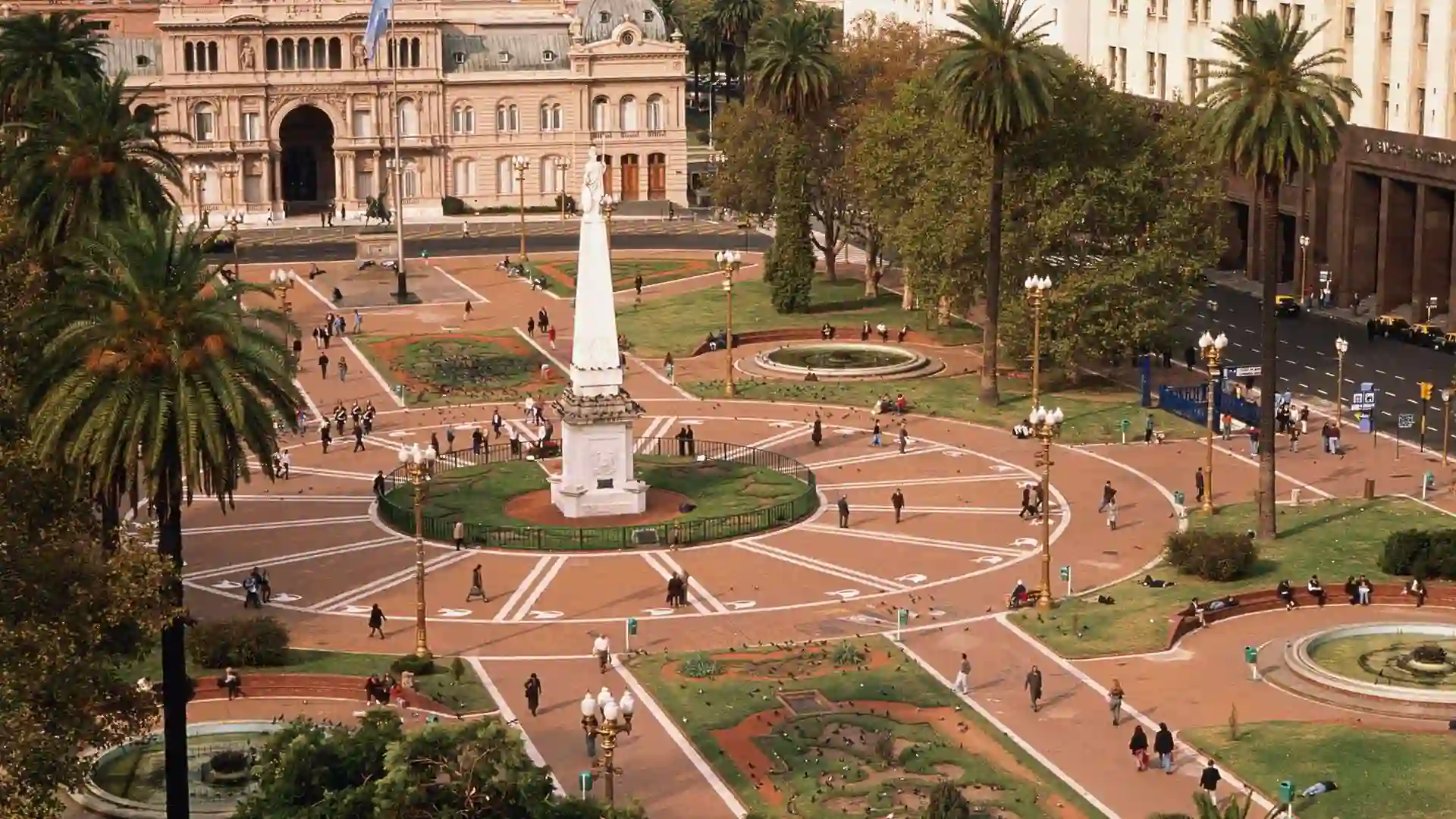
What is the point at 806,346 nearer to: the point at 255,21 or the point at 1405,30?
the point at 1405,30

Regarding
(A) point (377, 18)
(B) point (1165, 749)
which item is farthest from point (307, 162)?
(B) point (1165, 749)

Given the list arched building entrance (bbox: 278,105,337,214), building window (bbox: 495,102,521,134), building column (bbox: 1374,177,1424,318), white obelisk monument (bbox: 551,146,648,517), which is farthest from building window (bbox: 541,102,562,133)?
white obelisk monument (bbox: 551,146,648,517)

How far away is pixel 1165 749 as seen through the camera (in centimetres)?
5672

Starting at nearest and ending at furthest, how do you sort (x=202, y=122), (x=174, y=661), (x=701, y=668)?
1. (x=174, y=661)
2. (x=701, y=668)
3. (x=202, y=122)

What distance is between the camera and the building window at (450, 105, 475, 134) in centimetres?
15862

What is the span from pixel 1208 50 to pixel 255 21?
60.5 meters

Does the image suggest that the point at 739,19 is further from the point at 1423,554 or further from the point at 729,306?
the point at 1423,554

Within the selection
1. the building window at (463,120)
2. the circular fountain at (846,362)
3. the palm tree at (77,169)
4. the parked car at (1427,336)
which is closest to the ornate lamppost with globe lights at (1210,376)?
the circular fountain at (846,362)

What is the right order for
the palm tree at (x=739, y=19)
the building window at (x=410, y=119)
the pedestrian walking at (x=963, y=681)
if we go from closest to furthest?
the pedestrian walking at (x=963, y=681), the building window at (x=410, y=119), the palm tree at (x=739, y=19)

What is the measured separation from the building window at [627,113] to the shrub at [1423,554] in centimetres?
9484

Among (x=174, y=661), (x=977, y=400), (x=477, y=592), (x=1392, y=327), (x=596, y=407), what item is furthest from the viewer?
(x=1392, y=327)

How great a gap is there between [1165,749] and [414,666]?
19750 mm

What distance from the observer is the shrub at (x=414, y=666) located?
6353cm

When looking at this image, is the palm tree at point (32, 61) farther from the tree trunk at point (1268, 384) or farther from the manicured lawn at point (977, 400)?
the tree trunk at point (1268, 384)
